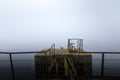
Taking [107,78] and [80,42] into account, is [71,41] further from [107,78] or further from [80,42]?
[107,78]

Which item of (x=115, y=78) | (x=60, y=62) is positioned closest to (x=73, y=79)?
(x=115, y=78)

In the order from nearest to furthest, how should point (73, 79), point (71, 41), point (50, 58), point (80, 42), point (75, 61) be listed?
point (73, 79) → point (50, 58) → point (75, 61) → point (80, 42) → point (71, 41)

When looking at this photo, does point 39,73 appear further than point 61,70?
Yes

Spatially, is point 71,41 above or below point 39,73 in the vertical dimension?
above

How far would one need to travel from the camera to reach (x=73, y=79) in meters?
8.48

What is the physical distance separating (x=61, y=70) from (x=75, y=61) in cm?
244

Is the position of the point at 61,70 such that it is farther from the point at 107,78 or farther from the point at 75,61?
the point at 107,78

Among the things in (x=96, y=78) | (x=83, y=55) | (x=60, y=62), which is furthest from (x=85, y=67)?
(x=96, y=78)

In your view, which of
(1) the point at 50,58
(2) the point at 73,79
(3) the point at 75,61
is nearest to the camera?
(2) the point at 73,79

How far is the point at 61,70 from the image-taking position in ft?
41.2

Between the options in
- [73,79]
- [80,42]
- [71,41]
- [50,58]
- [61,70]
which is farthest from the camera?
[71,41]

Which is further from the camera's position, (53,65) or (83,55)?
(83,55)

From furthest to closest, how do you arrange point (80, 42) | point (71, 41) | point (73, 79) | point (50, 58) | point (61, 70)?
point (71, 41), point (80, 42), point (50, 58), point (61, 70), point (73, 79)

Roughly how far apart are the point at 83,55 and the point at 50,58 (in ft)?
7.17
